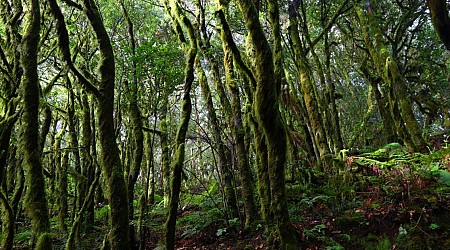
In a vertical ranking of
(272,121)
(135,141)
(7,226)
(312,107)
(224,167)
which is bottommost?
A: (7,226)

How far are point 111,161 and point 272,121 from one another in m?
2.58

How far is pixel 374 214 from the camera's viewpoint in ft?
21.3

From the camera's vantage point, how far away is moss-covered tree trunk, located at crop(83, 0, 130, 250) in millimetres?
5031

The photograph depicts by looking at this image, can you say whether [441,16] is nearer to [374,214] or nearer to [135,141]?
[374,214]

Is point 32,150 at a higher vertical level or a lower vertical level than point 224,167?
higher

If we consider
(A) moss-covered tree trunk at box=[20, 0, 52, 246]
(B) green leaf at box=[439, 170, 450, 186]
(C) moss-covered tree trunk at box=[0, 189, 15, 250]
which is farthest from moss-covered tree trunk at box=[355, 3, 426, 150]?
(C) moss-covered tree trunk at box=[0, 189, 15, 250]

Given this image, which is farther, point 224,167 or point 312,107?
point 312,107

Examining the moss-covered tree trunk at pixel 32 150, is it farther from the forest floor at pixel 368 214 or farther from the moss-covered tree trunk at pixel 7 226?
the forest floor at pixel 368 214

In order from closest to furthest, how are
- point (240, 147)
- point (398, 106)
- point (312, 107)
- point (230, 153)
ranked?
point (240, 147), point (230, 153), point (398, 106), point (312, 107)

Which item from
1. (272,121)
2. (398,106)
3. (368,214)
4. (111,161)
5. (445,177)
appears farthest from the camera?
(398,106)

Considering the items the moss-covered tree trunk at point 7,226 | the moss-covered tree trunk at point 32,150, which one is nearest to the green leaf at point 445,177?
the moss-covered tree trunk at point 32,150

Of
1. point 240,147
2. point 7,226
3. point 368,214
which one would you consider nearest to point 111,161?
point 7,226

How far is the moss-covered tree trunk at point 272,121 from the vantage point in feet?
16.0

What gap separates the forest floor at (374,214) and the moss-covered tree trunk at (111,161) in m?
2.62
